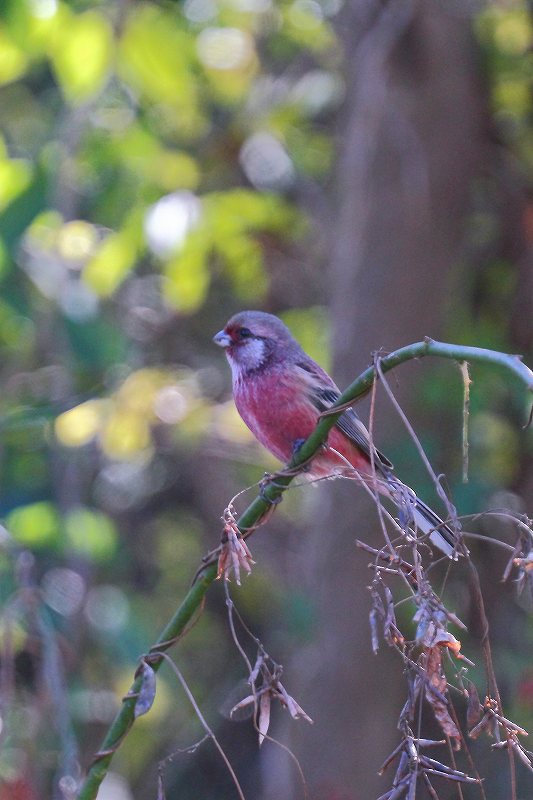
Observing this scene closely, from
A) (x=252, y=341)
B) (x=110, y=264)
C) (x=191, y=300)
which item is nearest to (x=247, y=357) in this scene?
(x=252, y=341)

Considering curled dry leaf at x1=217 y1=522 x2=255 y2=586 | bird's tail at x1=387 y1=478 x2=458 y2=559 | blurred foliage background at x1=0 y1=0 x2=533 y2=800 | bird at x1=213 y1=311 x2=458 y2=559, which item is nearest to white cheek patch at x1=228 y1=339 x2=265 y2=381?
bird at x1=213 y1=311 x2=458 y2=559

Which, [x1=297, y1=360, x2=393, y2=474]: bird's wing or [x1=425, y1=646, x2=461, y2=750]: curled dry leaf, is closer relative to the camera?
[x1=425, y1=646, x2=461, y2=750]: curled dry leaf

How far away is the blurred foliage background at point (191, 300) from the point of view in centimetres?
500

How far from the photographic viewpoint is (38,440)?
6160 mm

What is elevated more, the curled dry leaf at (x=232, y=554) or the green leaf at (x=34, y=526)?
the curled dry leaf at (x=232, y=554)

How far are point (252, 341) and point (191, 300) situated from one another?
7.30ft

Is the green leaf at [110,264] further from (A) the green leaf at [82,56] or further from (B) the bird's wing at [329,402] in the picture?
(B) the bird's wing at [329,402]

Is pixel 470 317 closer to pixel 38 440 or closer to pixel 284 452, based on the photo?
pixel 38 440

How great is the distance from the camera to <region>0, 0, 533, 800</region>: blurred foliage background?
5004mm

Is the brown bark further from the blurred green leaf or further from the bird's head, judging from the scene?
the bird's head

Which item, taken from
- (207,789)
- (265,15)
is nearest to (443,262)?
(265,15)

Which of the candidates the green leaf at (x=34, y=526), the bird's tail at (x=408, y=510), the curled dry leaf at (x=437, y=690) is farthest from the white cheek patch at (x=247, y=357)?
the curled dry leaf at (x=437, y=690)

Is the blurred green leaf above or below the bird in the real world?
below

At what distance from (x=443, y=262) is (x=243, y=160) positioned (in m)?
1.77
